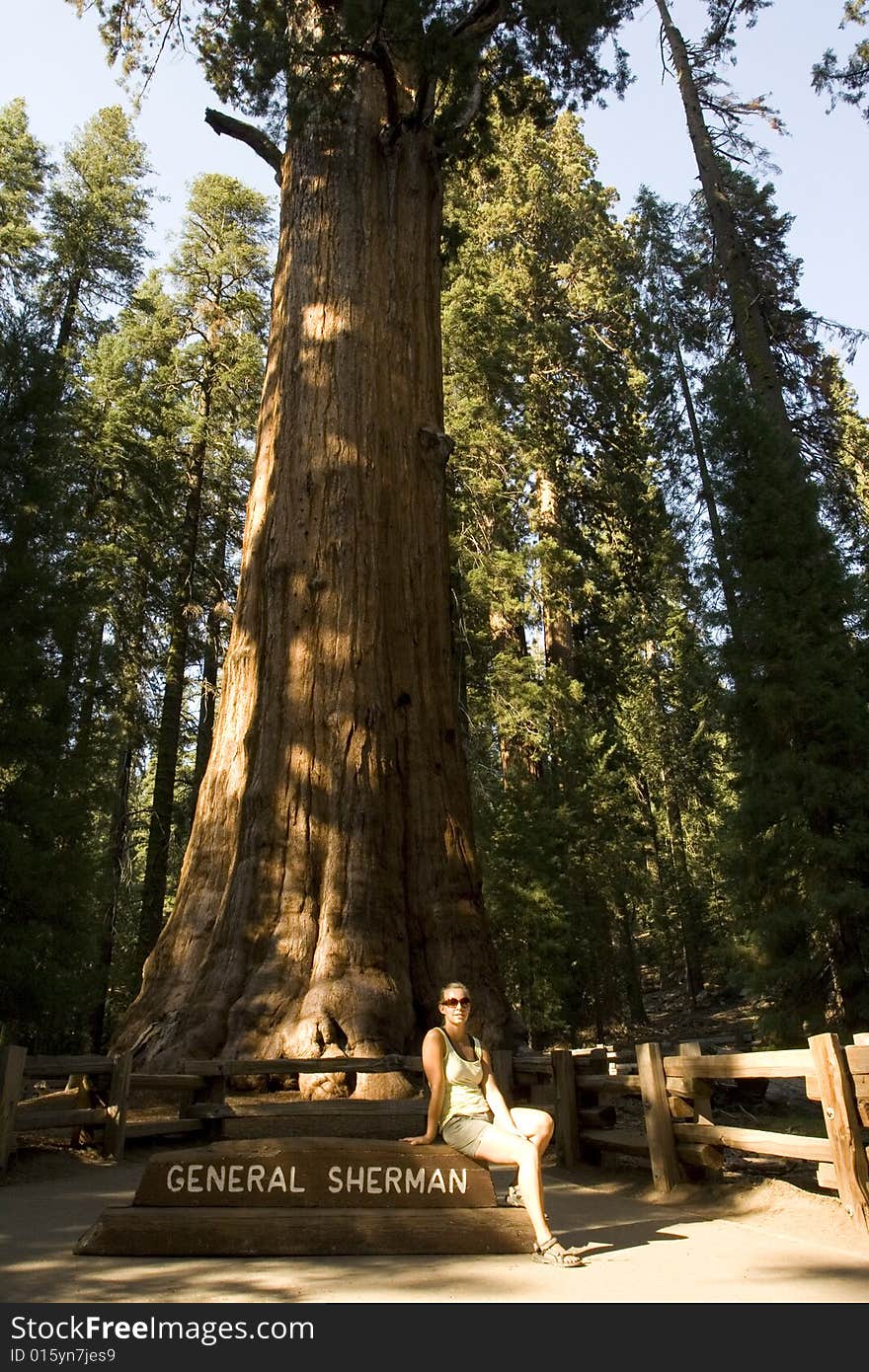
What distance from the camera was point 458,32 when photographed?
11.4 metres

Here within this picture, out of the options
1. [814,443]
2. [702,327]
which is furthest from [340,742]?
[702,327]

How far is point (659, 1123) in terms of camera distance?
6.20 meters

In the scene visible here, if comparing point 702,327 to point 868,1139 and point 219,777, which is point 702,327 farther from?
point 868,1139

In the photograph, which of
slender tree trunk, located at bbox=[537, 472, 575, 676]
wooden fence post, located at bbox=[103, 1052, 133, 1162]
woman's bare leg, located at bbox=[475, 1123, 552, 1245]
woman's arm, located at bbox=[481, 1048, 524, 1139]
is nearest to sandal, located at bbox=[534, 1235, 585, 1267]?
woman's bare leg, located at bbox=[475, 1123, 552, 1245]

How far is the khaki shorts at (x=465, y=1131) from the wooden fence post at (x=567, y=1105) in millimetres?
3116

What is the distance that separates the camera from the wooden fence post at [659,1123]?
614cm

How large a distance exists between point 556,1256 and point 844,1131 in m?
1.71

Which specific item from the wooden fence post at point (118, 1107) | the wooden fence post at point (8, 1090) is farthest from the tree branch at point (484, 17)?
the wooden fence post at point (8, 1090)

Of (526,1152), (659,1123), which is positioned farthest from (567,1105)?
(526,1152)

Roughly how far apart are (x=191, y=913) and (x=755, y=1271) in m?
6.17

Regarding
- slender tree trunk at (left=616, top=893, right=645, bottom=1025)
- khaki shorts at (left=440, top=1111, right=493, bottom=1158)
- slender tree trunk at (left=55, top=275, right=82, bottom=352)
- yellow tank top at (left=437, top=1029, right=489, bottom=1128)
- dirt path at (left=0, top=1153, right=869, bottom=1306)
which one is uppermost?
slender tree trunk at (left=55, top=275, right=82, bottom=352)

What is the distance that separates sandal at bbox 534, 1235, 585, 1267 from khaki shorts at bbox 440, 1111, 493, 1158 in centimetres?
49

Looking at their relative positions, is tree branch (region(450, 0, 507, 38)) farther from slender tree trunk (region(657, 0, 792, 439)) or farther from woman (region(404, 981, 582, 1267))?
woman (region(404, 981, 582, 1267))

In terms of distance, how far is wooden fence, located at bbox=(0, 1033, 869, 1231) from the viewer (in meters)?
4.93
